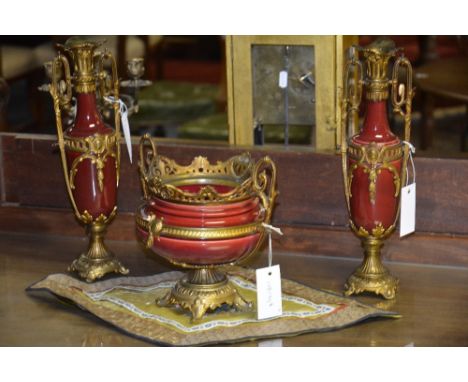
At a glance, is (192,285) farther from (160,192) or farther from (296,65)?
(296,65)

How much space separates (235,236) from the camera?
6.66 ft

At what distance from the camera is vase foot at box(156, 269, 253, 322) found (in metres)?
2.13

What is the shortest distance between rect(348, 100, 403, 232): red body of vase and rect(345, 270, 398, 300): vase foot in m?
0.13

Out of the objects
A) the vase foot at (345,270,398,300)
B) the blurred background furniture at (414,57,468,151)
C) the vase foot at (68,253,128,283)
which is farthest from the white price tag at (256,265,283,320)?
the blurred background furniture at (414,57,468,151)

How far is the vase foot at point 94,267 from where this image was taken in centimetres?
238

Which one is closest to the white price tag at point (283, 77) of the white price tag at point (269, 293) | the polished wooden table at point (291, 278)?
the polished wooden table at point (291, 278)

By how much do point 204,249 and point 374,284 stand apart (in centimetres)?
43

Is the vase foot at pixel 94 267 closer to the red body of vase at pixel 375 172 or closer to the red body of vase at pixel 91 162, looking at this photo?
the red body of vase at pixel 91 162

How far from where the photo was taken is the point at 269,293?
210 cm

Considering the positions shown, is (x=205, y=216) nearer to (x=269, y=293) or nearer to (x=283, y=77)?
(x=269, y=293)

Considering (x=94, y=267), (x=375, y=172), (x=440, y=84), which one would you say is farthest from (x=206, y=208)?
(x=440, y=84)

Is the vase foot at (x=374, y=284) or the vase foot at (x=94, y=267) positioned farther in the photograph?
the vase foot at (x=94, y=267)

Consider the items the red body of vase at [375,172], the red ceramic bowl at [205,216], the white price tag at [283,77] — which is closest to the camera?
the red ceramic bowl at [205,216]

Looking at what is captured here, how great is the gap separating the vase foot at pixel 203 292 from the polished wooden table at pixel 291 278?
0.44 feet
